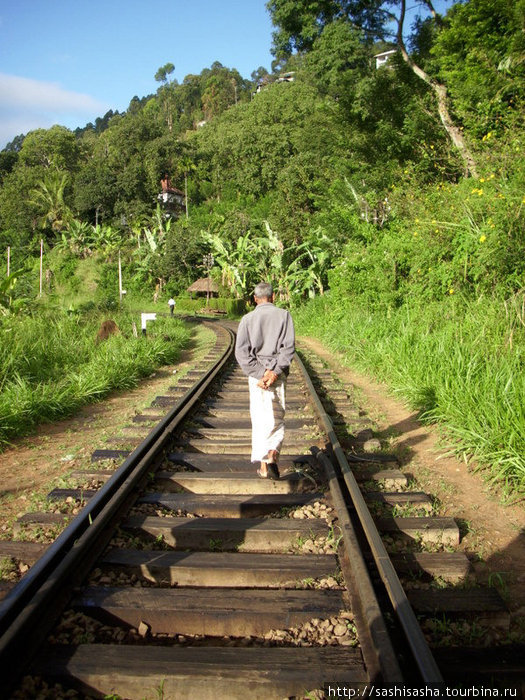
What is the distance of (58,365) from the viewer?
9367mm

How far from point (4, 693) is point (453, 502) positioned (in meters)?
3.35

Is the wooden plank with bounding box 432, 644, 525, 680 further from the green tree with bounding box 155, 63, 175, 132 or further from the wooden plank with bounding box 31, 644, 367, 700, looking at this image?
the green tree with bounding box 155, 63, 175, 132

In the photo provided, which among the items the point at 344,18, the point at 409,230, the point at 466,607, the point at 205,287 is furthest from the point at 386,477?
the point at 205,287

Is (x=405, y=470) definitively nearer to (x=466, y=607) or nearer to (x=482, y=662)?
(x=466, y=607)

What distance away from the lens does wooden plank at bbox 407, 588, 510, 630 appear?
9.10 feet

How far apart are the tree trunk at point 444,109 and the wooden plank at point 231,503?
994cm

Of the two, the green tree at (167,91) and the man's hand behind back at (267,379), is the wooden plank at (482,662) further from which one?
the green tree at (167,91)

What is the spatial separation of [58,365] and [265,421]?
6.06 m

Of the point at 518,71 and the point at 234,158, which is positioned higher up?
the point at 234,158

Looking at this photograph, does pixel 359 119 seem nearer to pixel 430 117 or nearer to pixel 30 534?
pixel 430 117

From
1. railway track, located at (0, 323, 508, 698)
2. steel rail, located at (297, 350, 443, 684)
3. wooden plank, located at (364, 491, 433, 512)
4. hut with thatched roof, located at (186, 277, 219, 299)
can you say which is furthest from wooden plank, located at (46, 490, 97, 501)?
hut with thatched roof, located at (186, 277, 219, 299)

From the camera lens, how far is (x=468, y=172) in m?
12.9

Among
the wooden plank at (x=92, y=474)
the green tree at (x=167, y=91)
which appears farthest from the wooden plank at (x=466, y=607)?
the green tree at (x=167, y=91)

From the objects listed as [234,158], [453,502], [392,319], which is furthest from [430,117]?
[234,158]
